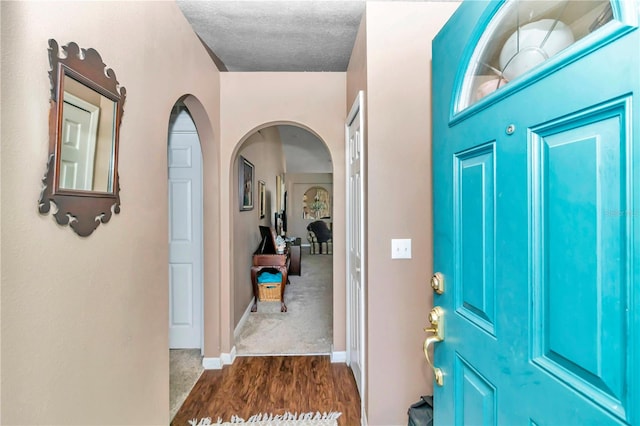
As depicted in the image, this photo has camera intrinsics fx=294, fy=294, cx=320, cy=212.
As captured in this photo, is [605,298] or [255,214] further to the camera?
[255,214]

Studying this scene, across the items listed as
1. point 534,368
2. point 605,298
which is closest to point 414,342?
point 534,368

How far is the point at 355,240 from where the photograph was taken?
7.16 feet

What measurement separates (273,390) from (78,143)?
79.6 inches

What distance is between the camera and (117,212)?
4.01ft

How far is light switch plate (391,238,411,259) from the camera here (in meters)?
1.67

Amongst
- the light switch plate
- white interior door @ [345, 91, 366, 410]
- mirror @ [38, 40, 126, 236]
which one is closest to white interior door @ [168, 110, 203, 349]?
white interior door @ [345, 91, 366, 410]

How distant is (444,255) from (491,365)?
0.35m

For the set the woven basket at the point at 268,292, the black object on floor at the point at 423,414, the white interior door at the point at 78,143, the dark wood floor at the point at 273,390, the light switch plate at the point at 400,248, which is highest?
the white interior door at the point at 78,143

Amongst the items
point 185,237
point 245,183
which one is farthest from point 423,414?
point 245,183

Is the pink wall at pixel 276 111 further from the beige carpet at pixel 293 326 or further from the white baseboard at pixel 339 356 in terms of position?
the beige carpet at pixel 293 326

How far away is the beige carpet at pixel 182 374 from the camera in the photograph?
211cm

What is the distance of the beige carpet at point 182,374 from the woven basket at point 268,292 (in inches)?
54.0

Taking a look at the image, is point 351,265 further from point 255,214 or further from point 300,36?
point 255,214

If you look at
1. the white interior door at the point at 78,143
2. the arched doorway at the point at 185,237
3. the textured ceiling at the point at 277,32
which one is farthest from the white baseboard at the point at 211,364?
the textured ceiling at the point at 277,32
